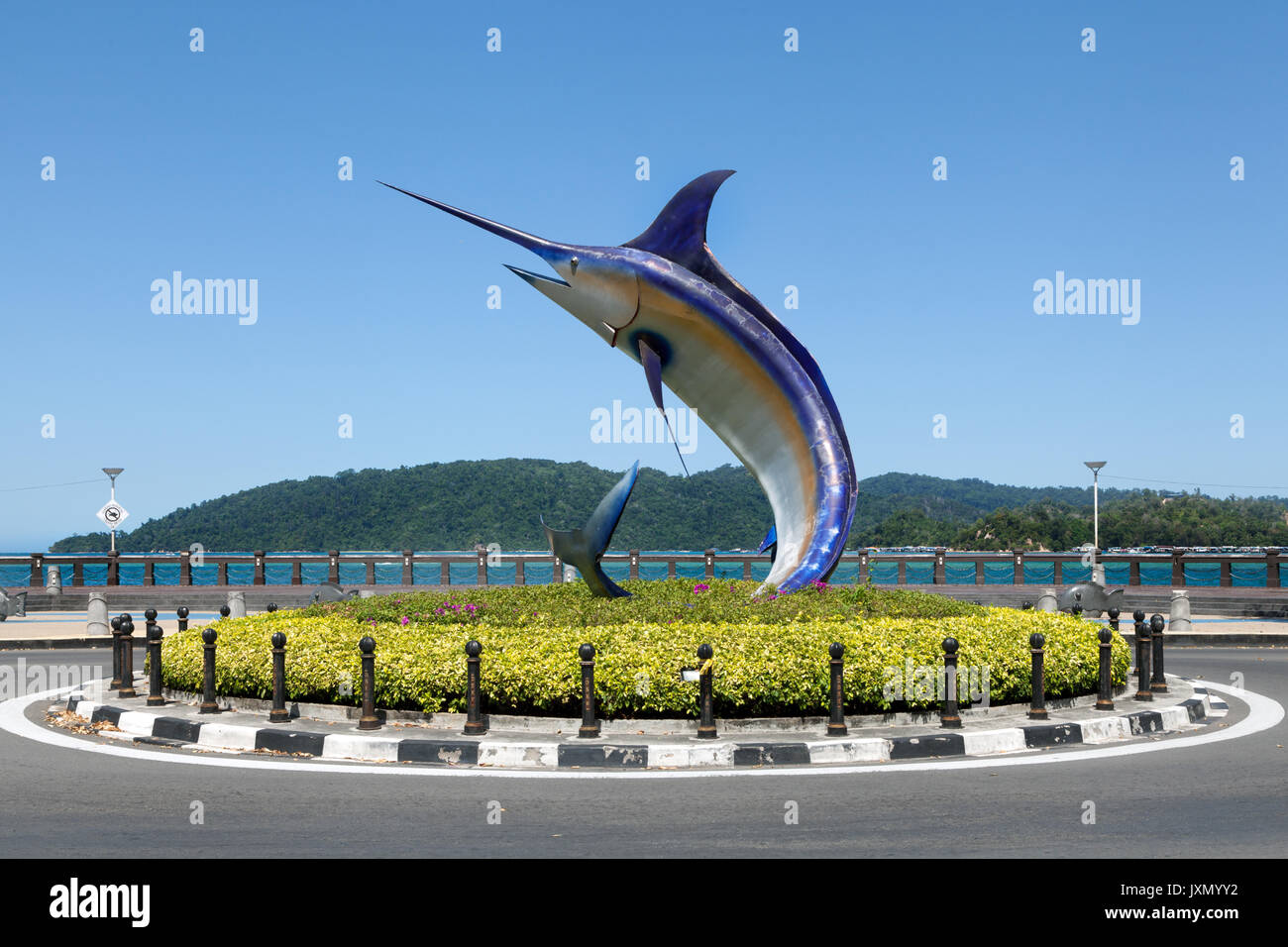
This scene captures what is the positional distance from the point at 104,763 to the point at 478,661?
2811mm

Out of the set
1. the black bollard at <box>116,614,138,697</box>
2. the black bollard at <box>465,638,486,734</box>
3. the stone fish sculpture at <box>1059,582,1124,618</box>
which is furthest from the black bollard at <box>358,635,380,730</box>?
the stone fish sculpture at <box>1059,582,1124,618</box>

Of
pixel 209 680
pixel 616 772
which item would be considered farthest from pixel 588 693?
pixel 209 680

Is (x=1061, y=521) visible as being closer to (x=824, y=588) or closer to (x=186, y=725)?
(x=824, y=588)

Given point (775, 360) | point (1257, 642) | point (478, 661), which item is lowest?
point (1257, 642)

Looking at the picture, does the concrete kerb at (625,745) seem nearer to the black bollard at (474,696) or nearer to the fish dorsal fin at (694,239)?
the black bollard at (474,696)

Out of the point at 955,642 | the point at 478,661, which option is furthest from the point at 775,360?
the point at 478,661

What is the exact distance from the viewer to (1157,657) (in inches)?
457

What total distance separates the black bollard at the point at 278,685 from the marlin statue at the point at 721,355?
4.94 meters

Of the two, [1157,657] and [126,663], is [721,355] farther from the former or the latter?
[126,663]

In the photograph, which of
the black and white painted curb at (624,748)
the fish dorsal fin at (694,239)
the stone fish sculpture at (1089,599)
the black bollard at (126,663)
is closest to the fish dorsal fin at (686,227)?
the fish dorsal fin at (694,239)

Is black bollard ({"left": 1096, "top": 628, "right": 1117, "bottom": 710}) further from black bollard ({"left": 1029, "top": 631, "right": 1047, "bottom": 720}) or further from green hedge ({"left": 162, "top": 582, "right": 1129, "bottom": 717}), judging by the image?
black bollard ({"left": 1029, "top": 631, "right": 1047, "bottom": 720})

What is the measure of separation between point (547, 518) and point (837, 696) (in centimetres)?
7060

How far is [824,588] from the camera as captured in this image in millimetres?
12836
